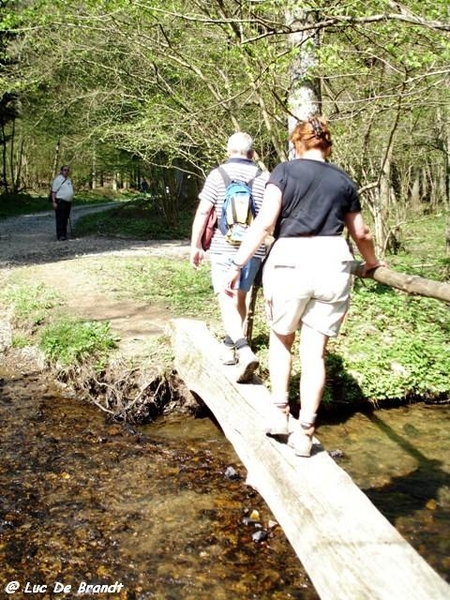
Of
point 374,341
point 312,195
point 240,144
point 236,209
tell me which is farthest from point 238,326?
point 374,341

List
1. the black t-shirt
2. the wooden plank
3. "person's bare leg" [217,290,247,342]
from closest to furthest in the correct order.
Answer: the wooden plank → the black t-shirt → "person's bare leg" [217,290,247,342]

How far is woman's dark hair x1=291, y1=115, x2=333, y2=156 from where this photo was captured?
148 inches

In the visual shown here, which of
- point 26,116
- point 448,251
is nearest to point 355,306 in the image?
point 448,251

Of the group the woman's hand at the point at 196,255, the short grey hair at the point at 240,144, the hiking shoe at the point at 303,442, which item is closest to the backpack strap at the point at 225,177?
the short grey hair at the point at 240,144

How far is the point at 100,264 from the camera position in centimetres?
1218

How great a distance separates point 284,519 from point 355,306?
219 inches

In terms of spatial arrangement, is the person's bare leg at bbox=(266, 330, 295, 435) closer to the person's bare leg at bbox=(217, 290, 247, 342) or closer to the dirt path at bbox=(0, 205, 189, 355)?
the person's bare leg at bbox=(217, 290, 247, 342)

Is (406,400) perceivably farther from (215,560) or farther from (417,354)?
(215,560)

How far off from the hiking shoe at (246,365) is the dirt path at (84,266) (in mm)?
2502

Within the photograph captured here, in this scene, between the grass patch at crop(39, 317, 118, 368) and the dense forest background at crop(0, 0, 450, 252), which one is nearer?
the dense forest background at crop(0, 0, 450, 252)

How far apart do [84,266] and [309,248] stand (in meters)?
8.95

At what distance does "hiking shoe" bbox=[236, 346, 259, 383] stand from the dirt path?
8.21 feet

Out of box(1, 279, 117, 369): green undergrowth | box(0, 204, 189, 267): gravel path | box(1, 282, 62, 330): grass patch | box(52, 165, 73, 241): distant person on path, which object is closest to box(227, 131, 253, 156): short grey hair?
box(1, 279, 117, 369): green undergrowth

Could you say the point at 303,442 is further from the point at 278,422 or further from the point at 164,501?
the point at 164,501
